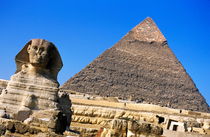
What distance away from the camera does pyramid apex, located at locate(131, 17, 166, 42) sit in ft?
479

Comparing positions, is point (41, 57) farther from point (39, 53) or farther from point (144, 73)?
point (144, 73)

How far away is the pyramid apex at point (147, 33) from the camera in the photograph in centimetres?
14588

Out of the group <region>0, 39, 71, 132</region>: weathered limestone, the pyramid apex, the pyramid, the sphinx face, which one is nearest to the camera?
<region>0, 39, 71, 132</region>: weathered limestone

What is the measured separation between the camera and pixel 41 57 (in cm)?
664

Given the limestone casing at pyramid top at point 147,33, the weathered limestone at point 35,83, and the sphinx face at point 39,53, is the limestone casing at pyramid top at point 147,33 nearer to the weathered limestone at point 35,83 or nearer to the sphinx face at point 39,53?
the weathered limestone at point 35,83

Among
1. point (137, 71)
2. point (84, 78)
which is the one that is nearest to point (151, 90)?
point (137, 71)

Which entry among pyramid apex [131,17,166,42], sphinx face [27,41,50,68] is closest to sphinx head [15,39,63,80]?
sphinx face [27,41,50,68]

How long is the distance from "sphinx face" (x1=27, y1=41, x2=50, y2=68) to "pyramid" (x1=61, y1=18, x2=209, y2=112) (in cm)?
12782

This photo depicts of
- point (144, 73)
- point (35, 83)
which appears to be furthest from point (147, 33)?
point (35, 83)

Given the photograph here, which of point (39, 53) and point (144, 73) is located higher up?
point (144, 73)

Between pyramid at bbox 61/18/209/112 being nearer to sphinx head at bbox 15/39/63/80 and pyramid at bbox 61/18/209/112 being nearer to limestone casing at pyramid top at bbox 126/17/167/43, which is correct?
limestone casing at pyramid top at bbox 126/17/167/43

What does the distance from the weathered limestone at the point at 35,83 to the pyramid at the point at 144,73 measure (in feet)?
419

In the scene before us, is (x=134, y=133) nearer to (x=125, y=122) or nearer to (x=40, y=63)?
(x=125, y=122)

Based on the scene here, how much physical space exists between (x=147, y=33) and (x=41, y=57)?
141 meters
